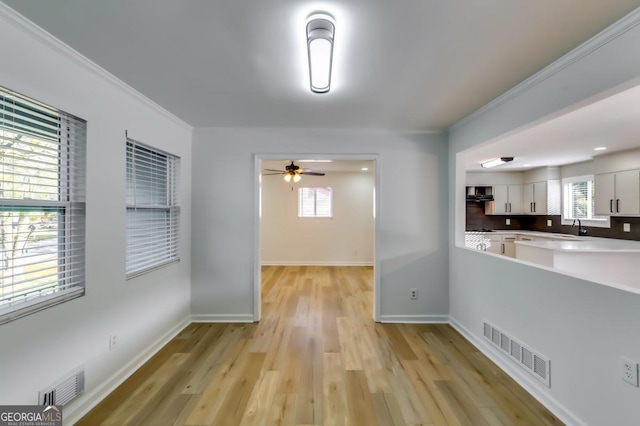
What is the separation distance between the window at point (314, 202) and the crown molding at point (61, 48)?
15.9 feet

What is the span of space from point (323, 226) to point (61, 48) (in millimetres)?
5912

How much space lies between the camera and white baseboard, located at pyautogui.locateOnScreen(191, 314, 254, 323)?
348 centimetres

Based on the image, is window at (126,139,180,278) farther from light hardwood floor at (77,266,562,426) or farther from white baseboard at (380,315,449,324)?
white baseboard at (380,315,449,324)

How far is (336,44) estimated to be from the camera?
1705 mm

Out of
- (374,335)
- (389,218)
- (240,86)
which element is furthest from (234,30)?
(374,335)

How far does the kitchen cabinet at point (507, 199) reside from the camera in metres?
6.68

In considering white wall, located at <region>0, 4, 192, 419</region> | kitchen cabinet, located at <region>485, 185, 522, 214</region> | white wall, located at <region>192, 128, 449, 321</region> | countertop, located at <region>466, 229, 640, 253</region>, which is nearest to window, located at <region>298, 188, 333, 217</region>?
countertop, located at <region>466, 229, 640, 253</region>

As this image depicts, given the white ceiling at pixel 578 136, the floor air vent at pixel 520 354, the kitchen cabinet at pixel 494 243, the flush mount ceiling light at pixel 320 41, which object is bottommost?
the floor air vent at pixel 520 354

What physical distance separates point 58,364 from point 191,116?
245cm

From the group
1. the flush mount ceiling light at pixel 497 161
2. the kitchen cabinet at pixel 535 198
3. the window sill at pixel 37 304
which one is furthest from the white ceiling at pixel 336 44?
the kitchen cabinet at pixel 535 198

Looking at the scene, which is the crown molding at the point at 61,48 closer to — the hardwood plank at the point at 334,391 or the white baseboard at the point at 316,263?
→ the hardwood plank at the point at 334,391

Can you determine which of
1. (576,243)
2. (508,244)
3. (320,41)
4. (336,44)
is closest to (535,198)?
(508,244)

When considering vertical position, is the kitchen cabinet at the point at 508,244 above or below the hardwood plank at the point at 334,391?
above

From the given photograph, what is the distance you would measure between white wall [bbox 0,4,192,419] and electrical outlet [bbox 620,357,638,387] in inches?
133
